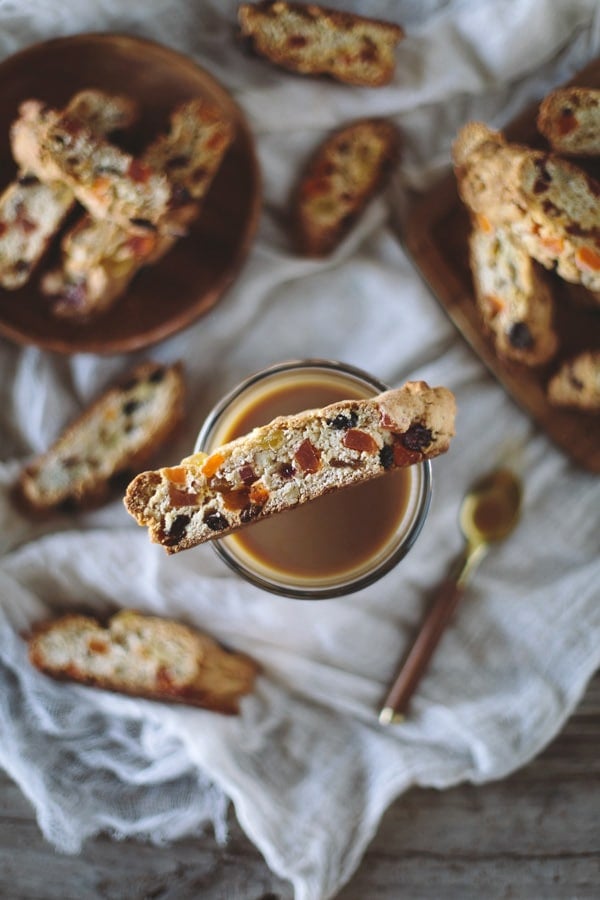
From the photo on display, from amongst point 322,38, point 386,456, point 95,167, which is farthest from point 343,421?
point 322,38

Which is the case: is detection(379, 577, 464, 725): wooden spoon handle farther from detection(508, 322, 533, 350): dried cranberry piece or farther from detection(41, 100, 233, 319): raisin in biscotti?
detection(41, 100, 233, 319): raisin in biscotti

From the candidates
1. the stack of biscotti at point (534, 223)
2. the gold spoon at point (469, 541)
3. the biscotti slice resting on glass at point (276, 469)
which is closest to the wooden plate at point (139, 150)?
the stack of biscotti at point (534, 223)

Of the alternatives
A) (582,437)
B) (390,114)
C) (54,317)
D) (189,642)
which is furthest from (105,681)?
(390,114)

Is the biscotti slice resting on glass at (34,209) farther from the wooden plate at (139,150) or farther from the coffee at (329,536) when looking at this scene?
the coffee at (329,536)

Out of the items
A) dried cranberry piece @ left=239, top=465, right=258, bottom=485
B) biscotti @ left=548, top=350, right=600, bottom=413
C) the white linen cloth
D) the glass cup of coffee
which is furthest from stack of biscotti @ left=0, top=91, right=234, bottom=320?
biscotti @ left=548, top=350, right=600, bottom=413

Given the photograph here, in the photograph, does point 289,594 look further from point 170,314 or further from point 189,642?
point 170,314

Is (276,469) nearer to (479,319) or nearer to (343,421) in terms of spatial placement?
(343,421)
